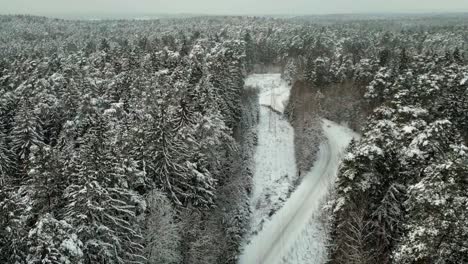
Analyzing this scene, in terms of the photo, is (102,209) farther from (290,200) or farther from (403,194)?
(290,200)

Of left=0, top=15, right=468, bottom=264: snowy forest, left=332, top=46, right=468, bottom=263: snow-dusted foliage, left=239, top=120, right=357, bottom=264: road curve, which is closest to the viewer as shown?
left=332, top=46, right=468, bottom=263: snow-dusted foliage

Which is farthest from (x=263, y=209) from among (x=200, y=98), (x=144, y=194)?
(x=144, y=194)

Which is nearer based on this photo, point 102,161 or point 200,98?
point 102,161

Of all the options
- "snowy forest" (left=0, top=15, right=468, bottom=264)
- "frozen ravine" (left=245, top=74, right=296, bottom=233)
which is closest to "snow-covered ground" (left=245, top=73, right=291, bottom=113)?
"frozen ravine" (left=245, top=74, right=296, bottom=233)

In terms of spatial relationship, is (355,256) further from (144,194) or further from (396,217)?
(144,194)

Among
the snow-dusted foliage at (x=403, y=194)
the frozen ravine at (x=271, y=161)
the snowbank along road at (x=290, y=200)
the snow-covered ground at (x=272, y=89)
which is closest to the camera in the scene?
the snow-dusted foliage at (x=403, y=194)

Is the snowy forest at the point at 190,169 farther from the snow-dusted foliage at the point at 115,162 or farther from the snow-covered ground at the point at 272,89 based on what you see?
the snow-covered ground at the point at 272,89

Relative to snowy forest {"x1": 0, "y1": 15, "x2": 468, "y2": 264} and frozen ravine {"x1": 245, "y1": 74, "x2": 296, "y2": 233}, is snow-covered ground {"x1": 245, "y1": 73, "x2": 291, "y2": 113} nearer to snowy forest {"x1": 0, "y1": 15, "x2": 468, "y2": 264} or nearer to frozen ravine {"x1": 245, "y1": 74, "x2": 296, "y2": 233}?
frozen ravine {"x1": 245, "y1": 74, "x2": 296, "y2": 233}

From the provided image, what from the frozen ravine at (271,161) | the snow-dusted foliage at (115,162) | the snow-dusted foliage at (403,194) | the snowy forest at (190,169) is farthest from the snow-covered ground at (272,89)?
the snow-dusted foliage at (403,194)
